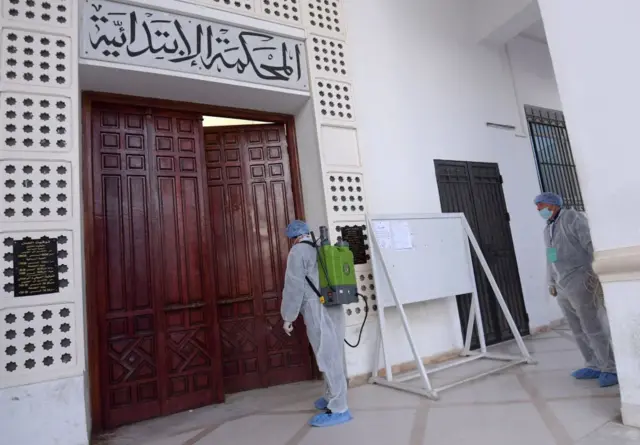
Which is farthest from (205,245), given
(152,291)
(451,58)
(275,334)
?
(451,58)

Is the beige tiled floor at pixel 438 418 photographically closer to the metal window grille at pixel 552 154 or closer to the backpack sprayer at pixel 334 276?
the backpack sprayer at pixel 334 276

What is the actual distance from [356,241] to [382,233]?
25 cm

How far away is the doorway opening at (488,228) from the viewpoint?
4.34m

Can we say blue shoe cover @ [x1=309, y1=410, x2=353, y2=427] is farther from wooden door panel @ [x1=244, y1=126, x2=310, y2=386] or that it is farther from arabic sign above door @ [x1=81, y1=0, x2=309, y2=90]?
arabic sign above door @ [x1=81, y1=0, x2=309, y2=90]

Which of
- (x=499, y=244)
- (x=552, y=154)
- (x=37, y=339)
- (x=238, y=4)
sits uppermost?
(x=238, y=4)

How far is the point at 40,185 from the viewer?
2.52 m

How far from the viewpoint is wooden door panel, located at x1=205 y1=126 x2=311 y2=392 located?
3.54 meters

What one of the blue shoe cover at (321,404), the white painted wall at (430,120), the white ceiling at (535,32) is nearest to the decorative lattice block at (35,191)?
the blue shoe cover at (321,404)

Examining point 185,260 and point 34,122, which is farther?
point 185,260

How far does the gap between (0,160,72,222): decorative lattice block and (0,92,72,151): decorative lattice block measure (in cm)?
12

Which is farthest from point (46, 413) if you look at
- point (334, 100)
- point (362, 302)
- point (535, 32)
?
point (535, 32)

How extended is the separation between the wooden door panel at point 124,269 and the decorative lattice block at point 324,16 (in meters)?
1.89

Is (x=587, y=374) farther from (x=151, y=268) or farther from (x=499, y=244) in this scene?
(x=151, y=268)

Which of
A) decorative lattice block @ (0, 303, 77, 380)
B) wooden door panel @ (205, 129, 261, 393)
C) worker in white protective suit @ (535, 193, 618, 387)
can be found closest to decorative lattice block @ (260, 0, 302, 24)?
wooden door panel @ (205, 129, 261, 393)
